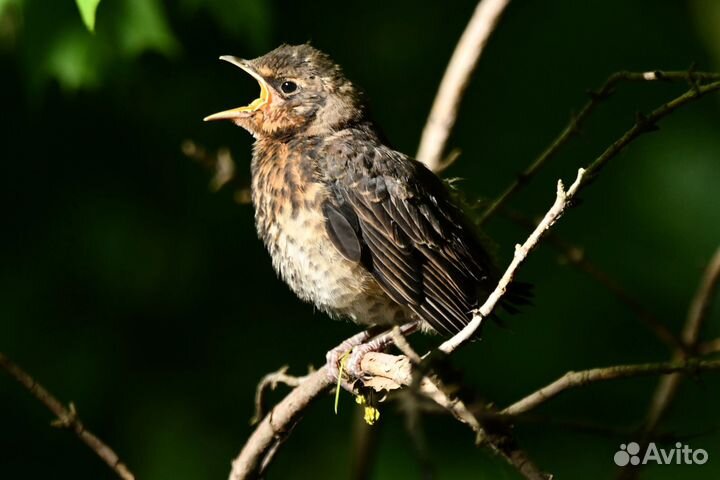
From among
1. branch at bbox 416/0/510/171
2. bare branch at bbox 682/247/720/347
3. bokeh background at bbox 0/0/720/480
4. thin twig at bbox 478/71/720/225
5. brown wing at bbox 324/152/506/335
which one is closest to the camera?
thin twig at bbox 478/71/720/225

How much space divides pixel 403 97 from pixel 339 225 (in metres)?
2.81

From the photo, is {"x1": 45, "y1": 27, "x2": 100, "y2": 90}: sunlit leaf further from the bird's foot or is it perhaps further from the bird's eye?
the bird's foot

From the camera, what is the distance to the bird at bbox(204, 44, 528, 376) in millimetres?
3881

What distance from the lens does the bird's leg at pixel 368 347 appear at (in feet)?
11.1

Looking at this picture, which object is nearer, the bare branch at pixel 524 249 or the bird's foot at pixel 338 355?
the bare branch at pixel 524 249

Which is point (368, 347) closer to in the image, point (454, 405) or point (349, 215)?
point (349, 215)

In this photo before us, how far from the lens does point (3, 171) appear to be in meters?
6.26

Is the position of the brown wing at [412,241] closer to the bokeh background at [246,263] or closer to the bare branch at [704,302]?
the bare branch at [704,302]

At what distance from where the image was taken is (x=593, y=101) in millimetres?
3430

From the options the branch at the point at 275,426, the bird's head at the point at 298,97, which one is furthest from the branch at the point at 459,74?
the branch at the point at 275,426

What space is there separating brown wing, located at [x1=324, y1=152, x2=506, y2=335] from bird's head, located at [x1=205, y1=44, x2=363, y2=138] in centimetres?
36

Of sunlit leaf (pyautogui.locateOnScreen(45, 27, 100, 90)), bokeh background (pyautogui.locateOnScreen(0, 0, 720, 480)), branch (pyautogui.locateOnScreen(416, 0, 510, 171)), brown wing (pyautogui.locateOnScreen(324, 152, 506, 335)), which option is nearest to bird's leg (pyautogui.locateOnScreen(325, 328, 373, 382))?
brown wing (pyautogui.locateOnScreen(324, 152, 506, 335))

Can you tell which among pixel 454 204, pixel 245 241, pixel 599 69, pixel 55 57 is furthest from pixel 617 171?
pixel 55 57

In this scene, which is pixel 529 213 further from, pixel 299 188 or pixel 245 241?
pixel 299 188
